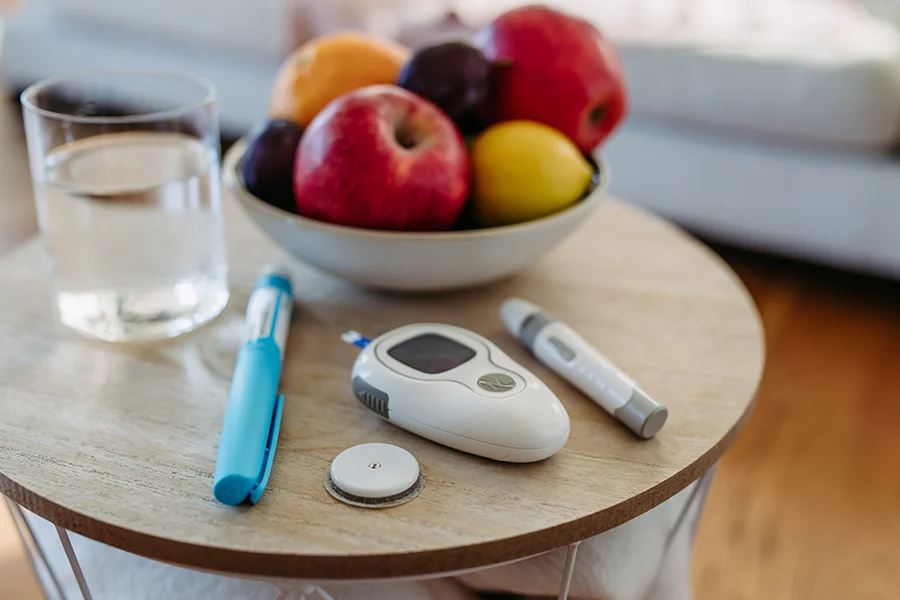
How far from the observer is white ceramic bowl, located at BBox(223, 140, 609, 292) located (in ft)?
1.77

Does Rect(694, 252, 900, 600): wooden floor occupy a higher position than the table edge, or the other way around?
the table edge

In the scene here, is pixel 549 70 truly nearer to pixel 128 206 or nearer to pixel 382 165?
pixel 382 165

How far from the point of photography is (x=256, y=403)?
0.46m

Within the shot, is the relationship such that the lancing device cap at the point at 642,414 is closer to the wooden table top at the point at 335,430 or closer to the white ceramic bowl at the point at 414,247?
the wooden table top at the point at 335,430

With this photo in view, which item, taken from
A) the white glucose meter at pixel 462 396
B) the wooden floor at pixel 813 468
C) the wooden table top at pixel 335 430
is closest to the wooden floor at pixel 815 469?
→ the wooden floor at pixel 813 468

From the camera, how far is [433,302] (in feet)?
1.99

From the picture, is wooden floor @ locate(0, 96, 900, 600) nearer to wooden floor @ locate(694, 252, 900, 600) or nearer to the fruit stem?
wooden floor @ locate(694, 252, 900, 600)

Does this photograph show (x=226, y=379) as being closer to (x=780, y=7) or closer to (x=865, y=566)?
(x=865, y=566)

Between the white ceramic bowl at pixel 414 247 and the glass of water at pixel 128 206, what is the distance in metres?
0.04

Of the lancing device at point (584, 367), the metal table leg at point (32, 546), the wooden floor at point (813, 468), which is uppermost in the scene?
the lancing device at point (584, 367)

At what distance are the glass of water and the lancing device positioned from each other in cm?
21

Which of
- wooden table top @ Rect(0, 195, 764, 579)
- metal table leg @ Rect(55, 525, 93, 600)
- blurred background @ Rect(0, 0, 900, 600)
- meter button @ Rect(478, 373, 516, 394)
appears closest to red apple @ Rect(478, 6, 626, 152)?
wooden table top @ Rect(0, 195, 764, 579)

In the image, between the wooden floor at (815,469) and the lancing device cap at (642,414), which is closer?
the lancing device cap at (642,414)

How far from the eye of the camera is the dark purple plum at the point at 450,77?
0.59 metres
